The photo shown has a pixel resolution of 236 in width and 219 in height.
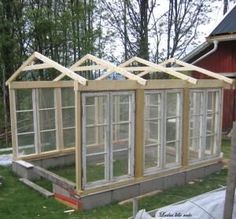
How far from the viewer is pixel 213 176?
7.58 metres

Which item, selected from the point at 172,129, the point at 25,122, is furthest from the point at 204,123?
the point at 25,122

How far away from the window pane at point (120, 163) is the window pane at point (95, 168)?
271 millimetres

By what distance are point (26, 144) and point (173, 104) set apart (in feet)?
11.3

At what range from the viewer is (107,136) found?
5910 millimetres

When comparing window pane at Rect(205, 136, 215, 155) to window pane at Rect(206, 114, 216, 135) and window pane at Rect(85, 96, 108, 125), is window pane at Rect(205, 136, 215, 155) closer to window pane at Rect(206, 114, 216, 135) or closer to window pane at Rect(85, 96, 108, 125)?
window pane at Rect(206, 114, 216, 135)

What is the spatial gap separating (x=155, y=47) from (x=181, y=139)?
13185 mm

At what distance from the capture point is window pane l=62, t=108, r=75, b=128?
27.4 feet

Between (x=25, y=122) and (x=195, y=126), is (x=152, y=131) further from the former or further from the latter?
(x=25, y=122)

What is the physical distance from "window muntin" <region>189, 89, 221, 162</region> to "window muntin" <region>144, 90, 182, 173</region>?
1.46 ft

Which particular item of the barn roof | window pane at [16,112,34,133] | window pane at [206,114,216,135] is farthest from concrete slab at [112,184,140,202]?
the barn roof

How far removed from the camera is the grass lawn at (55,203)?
5.59 meters

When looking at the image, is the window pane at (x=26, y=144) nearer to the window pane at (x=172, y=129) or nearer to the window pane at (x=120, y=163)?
the window pane at (x=120, y=163)

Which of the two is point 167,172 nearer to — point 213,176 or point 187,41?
point 213,176

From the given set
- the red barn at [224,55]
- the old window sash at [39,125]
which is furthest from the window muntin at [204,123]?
the red barn at [224,55]
